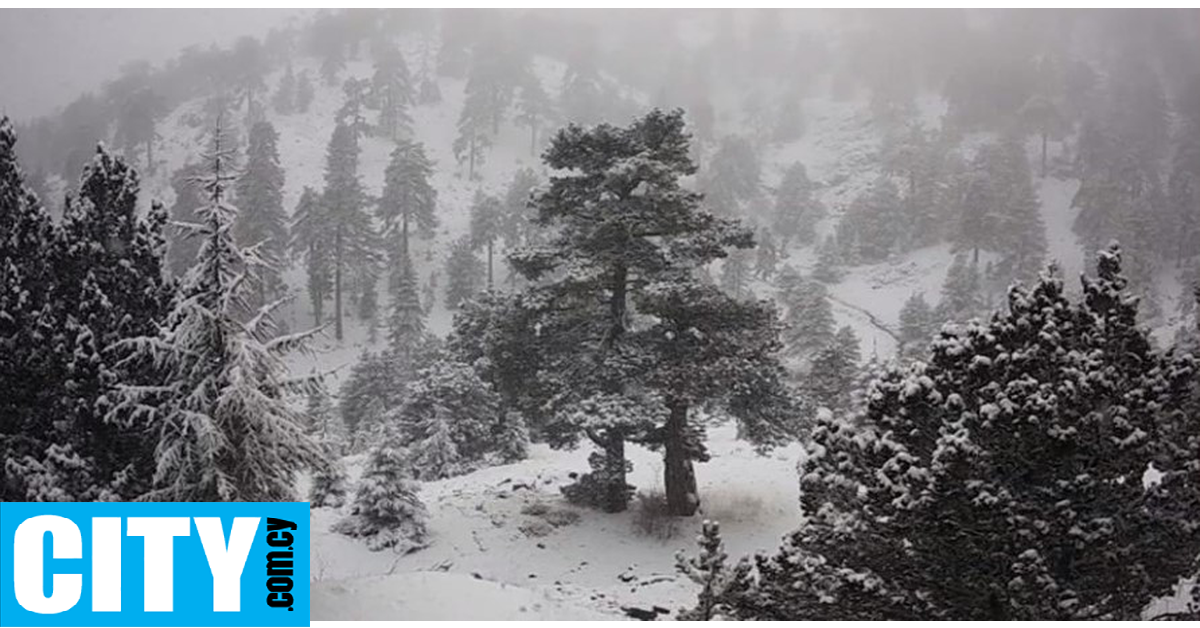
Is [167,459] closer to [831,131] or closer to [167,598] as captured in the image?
[167,598]

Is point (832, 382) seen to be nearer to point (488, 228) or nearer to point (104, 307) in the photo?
point (104, 307)

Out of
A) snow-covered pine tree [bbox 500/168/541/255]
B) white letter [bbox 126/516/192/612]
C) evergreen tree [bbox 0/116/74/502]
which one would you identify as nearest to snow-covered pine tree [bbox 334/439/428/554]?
evergreen tree [bbox 0/116/74/502]

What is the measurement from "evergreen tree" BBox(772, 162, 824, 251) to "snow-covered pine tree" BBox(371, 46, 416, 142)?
4690cm

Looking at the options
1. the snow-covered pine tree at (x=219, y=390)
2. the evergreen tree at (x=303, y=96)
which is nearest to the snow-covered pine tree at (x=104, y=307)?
the snow-covered pine tree at (x=219, y=390)

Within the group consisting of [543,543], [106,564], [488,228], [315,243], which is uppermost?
[488,228]

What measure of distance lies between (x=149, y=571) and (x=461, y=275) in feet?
197

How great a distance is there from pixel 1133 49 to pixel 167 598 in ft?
460

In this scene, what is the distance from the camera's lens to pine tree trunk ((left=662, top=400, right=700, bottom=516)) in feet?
67.2

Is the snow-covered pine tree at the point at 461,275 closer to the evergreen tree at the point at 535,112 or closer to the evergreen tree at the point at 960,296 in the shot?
the evergreen tree at the point at 535,112

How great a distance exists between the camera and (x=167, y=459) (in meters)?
12.0

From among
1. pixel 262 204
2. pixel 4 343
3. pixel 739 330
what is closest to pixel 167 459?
pixel 4 343

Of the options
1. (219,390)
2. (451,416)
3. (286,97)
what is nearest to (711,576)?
(219,390)

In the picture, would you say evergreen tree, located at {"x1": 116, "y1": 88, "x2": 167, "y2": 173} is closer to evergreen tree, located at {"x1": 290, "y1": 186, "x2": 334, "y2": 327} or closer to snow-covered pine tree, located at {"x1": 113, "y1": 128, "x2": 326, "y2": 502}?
evergreen tree, located at {"x1": 290, "y1": 186, "x2": 334, "y2": 327}

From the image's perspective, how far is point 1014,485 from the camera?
1042 cm
